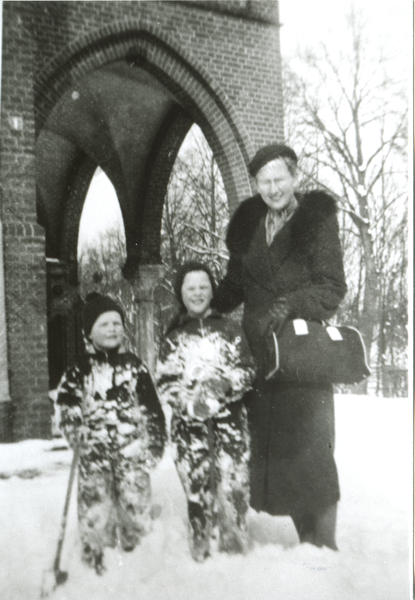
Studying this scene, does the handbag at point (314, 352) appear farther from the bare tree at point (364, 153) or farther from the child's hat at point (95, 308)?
the child's hat at point (95, 308)

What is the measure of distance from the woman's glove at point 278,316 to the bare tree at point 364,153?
0.50 metres

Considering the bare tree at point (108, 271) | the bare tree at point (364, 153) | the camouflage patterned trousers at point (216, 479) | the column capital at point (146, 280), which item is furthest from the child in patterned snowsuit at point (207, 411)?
the bare tree at point (364, 153)

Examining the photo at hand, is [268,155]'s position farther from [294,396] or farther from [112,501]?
[112,501]

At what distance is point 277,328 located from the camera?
126 inches

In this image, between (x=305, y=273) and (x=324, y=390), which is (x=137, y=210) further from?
(x=324, y=390)

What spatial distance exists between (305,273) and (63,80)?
2.03m

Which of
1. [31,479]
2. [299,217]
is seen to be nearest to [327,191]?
[299,217]

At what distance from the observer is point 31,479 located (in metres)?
3.25

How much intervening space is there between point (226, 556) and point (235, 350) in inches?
46.3

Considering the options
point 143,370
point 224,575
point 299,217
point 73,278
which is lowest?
point 224,575

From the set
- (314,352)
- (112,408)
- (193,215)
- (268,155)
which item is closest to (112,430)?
(112,408)

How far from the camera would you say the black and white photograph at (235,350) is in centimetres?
321

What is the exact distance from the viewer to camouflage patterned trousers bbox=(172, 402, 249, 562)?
322 centimetres

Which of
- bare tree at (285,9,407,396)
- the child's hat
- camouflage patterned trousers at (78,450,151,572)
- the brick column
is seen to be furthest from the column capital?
bare tree at (285,9,407,396)
